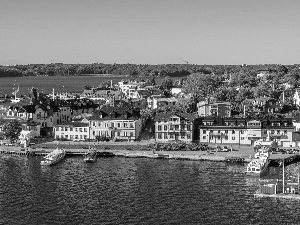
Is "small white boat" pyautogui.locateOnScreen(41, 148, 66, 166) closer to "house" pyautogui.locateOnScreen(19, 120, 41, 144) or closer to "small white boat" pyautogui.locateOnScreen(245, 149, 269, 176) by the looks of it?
"house" pyautogui.locateOnScreen(19, 120, 41, 144)

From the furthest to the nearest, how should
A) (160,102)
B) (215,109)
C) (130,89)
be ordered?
1. (130,89)
2. (160,102)
3. (215,109)

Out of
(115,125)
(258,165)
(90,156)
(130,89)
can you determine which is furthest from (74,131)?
(130,89)

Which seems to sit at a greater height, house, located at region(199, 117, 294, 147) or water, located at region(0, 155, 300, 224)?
house, located at region(199, 117, 294, 147)

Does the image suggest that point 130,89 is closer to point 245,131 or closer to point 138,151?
point 245,131

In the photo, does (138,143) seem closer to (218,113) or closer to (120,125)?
(120,125)

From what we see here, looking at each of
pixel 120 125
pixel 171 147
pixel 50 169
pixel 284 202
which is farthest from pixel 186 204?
pixel 120 125

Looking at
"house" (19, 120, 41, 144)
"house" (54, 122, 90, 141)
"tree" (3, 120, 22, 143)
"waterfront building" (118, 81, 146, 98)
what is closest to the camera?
"tree" (3, 120, 22, 143)

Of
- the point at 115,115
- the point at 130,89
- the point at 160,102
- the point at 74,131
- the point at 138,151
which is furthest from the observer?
the point at 130,89

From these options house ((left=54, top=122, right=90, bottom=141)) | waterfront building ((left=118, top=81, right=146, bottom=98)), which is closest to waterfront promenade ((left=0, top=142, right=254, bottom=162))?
house ((left=54, top=122, right=90, bottom=141))
